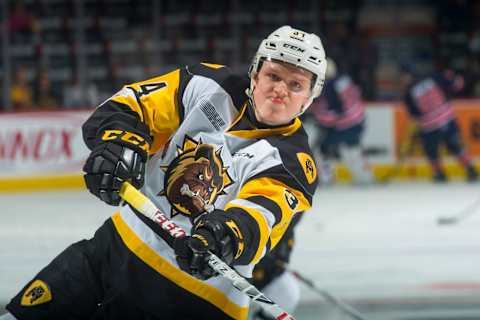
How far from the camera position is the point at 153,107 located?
2062mm

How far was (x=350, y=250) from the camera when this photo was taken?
5156mm

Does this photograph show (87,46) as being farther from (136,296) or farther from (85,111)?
(136,296)

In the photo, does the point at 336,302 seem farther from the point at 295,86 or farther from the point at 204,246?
the point at 204,246

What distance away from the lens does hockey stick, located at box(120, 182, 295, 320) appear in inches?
67.8

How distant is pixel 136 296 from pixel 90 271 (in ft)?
0.38

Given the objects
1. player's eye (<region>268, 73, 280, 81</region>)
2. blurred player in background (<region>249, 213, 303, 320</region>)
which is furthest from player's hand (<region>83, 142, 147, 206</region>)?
blurred player in background (<region>249, 213, 303, 320</region>)

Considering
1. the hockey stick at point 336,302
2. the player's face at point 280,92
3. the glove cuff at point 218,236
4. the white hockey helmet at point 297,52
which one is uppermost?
the white hockey helmet at point 297,52

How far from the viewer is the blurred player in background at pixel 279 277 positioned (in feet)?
10.00

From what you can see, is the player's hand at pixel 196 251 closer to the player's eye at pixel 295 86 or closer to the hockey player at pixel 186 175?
the hockey player at pixel 186 175

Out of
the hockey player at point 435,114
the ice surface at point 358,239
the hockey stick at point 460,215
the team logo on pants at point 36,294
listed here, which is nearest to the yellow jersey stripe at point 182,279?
the team logo on pants at point 36,294

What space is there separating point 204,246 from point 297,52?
55 cm

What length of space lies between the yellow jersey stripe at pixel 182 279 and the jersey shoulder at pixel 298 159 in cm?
30

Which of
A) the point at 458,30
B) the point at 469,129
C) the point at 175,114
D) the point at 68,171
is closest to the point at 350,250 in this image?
the point at 175,114

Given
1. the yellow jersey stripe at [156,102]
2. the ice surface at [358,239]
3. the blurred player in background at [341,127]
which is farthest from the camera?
the blurred player in background at [341,127]
